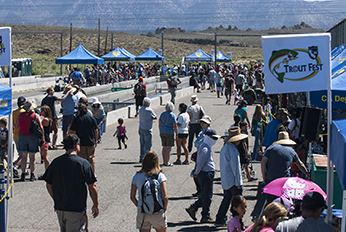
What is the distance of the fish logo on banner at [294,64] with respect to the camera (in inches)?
213

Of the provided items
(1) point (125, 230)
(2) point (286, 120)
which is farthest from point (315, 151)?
(1) point (125, 230)

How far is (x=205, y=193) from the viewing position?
7.70 metres

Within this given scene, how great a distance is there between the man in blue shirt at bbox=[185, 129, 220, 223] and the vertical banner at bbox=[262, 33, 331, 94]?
2.46m

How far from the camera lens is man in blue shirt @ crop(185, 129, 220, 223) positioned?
768 centimetres

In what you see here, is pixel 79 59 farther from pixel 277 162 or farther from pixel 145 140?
pixel 277 162

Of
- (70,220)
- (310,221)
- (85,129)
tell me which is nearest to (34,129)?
(85,129)

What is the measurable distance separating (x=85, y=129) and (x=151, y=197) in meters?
3.89

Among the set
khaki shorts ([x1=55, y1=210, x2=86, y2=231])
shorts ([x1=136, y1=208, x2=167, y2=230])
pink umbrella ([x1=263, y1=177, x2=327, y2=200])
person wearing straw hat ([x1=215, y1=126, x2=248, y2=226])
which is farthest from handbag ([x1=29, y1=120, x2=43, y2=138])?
pink umbrella ([x1=263, y1=177, x2=327, y2=200])

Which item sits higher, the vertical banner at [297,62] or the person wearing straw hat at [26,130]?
the vertical banner at [297,62]

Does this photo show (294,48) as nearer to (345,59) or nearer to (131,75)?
(345,59)

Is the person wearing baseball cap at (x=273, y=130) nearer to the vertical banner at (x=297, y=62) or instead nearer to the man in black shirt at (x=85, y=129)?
the man in black shirt at (x=85, y=129)

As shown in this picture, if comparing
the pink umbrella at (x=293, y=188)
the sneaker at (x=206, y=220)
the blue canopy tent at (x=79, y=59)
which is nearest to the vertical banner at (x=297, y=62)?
the pink umbrella at (x=293, y=188)

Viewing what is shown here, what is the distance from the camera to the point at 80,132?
30.2 ft

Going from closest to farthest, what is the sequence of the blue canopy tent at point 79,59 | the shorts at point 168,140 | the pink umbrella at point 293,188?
the pink umbrella at point 293,188 < the shorts at point 168,140 < the blue canopy tent at point 79,59
